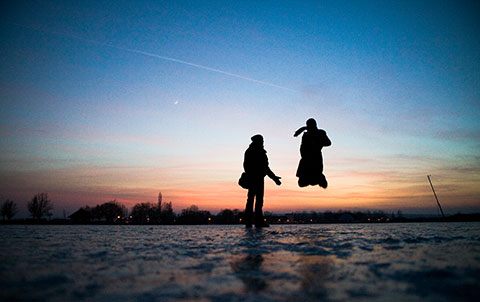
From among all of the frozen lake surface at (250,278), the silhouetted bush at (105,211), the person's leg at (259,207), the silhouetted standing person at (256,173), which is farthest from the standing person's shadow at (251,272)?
the silhouetted bush at (105,211)

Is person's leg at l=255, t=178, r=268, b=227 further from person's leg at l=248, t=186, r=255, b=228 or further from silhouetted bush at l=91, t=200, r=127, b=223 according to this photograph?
silhouetted bush at l=91, t=200, r=127, b=223

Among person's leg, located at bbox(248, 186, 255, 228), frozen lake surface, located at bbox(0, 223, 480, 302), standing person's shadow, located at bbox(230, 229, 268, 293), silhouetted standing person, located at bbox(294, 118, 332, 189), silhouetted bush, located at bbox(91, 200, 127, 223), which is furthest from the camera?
silhouetted bush, located at bbox(91, 200, 127, 223)

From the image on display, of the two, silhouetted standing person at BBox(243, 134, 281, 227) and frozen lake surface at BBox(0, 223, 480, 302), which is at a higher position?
silhouetted standing person at BBox(243, 134, 281, 227)

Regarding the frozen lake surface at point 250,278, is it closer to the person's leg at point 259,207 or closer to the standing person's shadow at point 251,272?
the standing person's shadow at point 251,272

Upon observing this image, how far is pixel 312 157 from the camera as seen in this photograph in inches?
260

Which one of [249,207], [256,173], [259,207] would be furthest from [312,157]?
[249,207]

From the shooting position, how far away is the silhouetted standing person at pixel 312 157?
6.51 metres

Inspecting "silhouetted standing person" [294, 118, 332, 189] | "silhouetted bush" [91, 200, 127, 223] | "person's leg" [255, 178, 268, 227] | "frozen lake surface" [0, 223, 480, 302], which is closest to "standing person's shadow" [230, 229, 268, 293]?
"frozen lake surface" [0, 223, 480, 302]

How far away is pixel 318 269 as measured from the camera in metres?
1.67

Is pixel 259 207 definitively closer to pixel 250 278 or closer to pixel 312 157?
pixel 312 157

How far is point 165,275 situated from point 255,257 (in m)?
0.84

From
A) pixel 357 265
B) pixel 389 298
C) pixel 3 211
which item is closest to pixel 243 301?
pixel 389 298

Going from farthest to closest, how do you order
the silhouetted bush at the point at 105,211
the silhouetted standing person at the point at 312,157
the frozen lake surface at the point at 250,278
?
1. the silhouetted bush at the point at 105,211
2. the silhouetted standing person at the point at 312,157
3. the frozen lake surface at the point at 250,278

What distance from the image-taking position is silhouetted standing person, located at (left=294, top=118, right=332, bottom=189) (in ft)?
21.4
